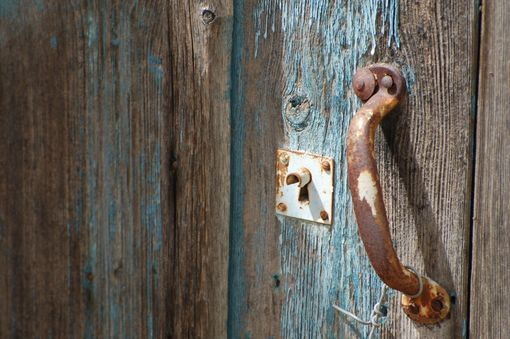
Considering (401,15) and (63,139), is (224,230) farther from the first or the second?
(401,15)

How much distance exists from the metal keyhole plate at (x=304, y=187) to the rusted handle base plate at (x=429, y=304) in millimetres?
169

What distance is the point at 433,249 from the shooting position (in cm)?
90

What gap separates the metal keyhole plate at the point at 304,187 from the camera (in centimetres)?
100

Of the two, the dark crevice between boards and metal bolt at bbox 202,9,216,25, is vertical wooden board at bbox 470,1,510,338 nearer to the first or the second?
the dark crevice between boards

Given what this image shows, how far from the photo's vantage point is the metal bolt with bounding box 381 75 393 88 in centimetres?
89

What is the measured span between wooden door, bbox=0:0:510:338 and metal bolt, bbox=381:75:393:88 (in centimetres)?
2

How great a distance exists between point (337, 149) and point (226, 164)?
0.22m

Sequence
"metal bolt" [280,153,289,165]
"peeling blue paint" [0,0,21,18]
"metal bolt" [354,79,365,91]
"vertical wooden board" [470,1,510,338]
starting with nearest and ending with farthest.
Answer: "vertical wooden board" [470,1,510,338], "metal bolt" [354,79,365,91], "metal bolt" [280,153,289,165], "peeling blue paint" [0,0,21,18]

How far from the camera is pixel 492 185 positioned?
32.9 inches

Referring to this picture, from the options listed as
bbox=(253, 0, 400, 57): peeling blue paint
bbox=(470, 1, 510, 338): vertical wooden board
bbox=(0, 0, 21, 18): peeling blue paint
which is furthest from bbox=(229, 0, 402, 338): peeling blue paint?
bbox=(0, 0, 21, 18): peeling blue paint

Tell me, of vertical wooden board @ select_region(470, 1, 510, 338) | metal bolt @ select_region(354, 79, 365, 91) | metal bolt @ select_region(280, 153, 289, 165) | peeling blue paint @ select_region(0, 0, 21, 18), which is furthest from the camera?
peeling blue paint @ select_region(0, 0, 21, 18)

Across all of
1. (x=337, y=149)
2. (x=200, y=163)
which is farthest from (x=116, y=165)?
(x=337, y=149)

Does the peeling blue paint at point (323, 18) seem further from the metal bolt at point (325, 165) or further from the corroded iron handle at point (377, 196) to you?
the metal bolt at point (325, 165)

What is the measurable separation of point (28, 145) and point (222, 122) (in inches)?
14.1
